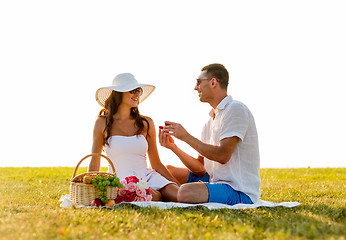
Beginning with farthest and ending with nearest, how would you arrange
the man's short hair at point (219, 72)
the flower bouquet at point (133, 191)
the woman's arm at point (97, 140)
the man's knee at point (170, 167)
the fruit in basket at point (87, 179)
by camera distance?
the man's knee at point (170, 167) < the woman's arm at point (97, 140) < the man's short hair at point (219, 72) < the flower bouquet at point (133, 191) < the fruit in basket at point (87, 179)

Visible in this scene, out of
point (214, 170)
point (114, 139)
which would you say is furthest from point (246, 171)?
point (114, 139)

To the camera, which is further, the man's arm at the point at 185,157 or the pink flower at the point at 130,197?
the man's arm at the point at 185,157

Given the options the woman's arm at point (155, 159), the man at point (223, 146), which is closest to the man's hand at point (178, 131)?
the man at point (223, 146)

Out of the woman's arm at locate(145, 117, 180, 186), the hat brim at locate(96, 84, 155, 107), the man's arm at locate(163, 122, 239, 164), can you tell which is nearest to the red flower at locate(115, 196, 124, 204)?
the woman's arm at locate(145, 117, 180, 186)

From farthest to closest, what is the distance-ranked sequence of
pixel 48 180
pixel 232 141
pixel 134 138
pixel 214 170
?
pixel 48 180
pixel 134 138
pixel 214 170
pixel 232 141

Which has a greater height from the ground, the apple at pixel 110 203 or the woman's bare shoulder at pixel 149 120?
→ the woman's bare shoulder at pixel 149 120

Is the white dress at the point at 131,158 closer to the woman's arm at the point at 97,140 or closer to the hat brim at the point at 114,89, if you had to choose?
the woman's arm at the point at 97,140

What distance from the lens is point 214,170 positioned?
6.31 m

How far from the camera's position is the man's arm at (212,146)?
589cm

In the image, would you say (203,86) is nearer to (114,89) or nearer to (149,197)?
(114,89)

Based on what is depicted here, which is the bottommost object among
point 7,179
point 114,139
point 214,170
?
point 7,179

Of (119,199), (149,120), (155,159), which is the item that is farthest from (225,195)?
(149,120)

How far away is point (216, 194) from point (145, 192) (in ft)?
3.53

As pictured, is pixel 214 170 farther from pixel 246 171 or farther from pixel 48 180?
pixel 48 180
